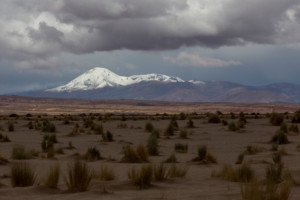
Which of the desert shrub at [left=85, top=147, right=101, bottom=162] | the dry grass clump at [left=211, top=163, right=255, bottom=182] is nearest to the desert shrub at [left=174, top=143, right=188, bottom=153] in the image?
the desert shrub at [left=85, top=147, right=101, bottom=162]

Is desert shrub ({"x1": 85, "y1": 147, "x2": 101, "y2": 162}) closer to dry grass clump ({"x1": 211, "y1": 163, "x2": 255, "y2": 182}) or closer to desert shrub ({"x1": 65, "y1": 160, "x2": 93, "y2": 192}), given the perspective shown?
dry grass clump ({"x1": 211, "y1": 163, "x2": 255, "y2": 182})

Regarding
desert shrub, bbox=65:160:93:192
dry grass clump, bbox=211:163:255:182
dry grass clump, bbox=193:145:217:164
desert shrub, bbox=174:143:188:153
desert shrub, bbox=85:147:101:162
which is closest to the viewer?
desert shrub, bbox=65:160:93:192

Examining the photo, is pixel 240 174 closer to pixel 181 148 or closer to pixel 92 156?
pixel 92 156

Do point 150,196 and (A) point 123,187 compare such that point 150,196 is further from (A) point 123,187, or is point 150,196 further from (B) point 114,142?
(B) point 114,142

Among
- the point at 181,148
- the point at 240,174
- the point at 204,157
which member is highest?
the point at 240,174

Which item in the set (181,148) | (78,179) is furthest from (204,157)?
(78,179)

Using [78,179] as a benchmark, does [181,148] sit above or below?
below

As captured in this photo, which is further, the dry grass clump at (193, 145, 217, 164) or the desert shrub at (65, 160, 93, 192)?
the dry grass clump at (193, 145, 217, 164)

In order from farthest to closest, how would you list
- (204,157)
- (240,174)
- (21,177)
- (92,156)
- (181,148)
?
(181,148) → (92,156) → (204,157) → (240,174) → (21,177)

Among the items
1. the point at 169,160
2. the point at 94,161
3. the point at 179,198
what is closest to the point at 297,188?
the point at 179,198

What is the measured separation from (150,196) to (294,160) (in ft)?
25.5

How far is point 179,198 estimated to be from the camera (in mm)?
7539

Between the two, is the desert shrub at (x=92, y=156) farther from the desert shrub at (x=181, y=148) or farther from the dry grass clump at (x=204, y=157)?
the desert shrub at (x=181, y=148)

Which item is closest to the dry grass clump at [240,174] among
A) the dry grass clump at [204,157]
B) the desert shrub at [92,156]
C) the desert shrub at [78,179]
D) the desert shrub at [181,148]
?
the dry grass clump at [204,157]
